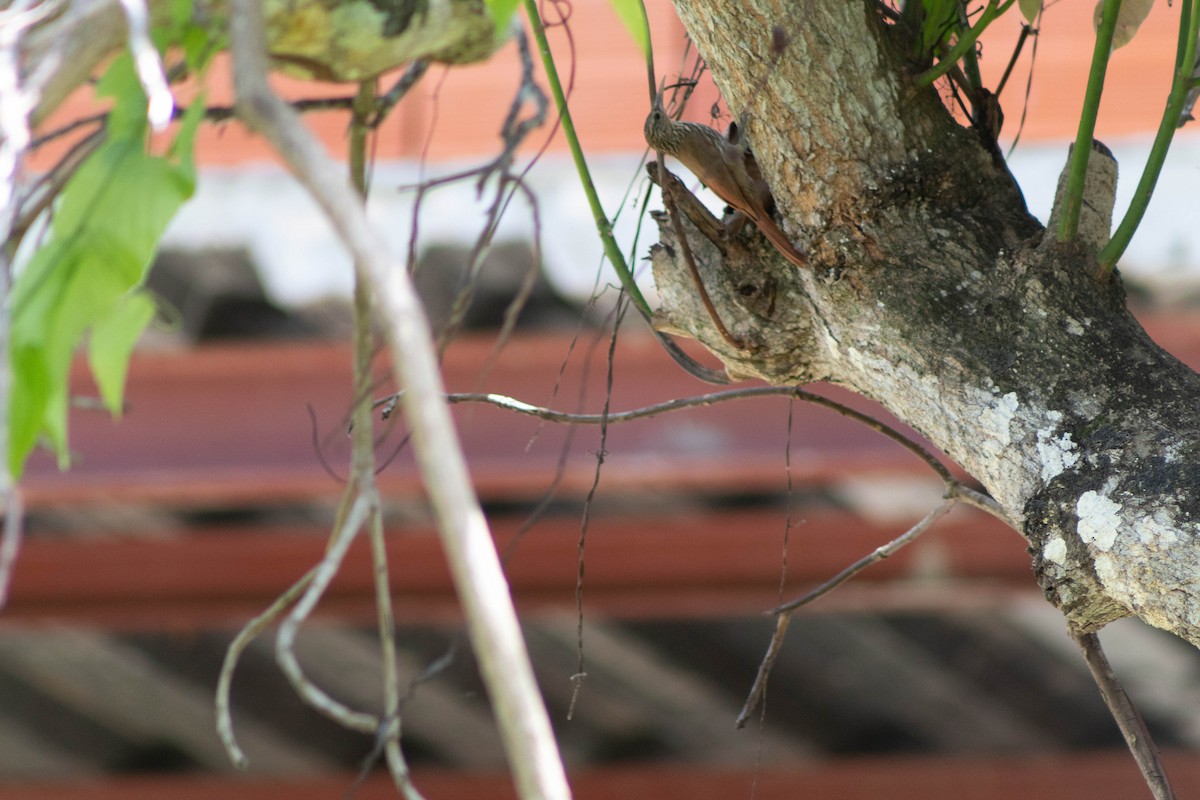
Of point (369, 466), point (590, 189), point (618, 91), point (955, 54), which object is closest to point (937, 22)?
point (955, 54)

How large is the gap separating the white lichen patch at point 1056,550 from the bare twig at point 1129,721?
8cm

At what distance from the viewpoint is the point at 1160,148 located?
47 centimetres

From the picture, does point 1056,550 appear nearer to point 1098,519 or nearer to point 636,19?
point 1098,519

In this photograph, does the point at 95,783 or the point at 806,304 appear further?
the point at 95,783

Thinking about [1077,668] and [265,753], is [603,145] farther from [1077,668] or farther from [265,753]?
[265,753]

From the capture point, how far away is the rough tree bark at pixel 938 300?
0.44 meters

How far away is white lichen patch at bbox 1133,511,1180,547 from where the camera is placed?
0.41 meters

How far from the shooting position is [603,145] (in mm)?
1511

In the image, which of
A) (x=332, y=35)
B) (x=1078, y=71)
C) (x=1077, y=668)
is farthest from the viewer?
(x=1077, y=668)

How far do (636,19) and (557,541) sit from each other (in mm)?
1340

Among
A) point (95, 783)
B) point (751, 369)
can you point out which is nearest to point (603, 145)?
point (751, 369)

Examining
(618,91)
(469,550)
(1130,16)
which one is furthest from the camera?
(618,91)

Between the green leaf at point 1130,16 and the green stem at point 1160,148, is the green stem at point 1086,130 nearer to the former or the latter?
the green stem at point 1160,148

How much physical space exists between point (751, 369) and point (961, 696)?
5.98 ft
